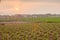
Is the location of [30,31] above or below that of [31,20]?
below

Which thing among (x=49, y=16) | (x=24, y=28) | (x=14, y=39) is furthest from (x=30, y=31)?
(x=49, y=16)

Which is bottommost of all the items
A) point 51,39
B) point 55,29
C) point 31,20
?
point 51,39

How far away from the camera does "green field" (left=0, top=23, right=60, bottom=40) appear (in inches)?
53.9

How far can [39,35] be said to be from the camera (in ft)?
4.53

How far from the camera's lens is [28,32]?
1.38m

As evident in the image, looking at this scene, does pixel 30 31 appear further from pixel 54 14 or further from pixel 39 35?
pixel 54 14

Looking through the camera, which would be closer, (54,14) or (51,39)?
(51,39)

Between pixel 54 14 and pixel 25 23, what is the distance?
385mm

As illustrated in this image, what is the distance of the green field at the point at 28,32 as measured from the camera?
1369 mm

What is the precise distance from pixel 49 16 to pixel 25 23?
12.2 inches

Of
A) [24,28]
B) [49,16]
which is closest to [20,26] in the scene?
[24,28]

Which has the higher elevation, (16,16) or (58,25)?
(16,16)

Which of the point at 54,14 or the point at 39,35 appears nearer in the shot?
the point at 39,35

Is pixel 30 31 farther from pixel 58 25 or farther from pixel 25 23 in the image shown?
pixel 58 25
